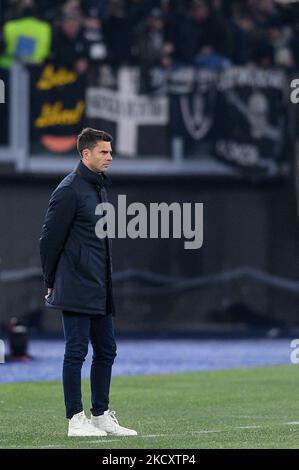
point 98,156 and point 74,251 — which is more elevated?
point 98,156

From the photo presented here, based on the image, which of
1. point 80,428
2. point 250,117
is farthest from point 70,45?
point 80,428

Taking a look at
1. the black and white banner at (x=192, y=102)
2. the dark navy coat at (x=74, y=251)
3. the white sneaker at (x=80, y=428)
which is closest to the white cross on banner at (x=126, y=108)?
the black and white banner at (x=192, y=102)

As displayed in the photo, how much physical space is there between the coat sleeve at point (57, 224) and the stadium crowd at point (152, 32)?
13856mm

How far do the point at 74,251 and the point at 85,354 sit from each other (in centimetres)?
68

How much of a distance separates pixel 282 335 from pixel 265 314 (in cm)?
62

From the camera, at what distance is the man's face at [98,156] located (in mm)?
9445

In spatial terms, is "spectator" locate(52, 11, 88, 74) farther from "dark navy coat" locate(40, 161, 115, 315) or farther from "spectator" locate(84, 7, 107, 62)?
"dark navy coat" locate(40, 161, 115, 315)

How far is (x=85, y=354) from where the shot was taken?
938 centimetres

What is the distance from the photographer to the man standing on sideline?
9.32 metres

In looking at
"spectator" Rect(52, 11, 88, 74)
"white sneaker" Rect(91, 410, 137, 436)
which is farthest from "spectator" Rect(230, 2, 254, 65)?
"white sneaker" Rect(91, 410, 137, 436)

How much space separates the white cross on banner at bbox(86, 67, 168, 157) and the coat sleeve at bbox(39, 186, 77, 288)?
14.0 metres

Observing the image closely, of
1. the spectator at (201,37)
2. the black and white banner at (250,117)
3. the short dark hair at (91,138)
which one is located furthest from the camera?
the spectator at (201,37)

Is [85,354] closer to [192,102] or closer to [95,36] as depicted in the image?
[192,102]

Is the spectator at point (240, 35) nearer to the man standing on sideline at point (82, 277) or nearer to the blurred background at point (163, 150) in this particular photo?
the blurred background at point (163, 150)
